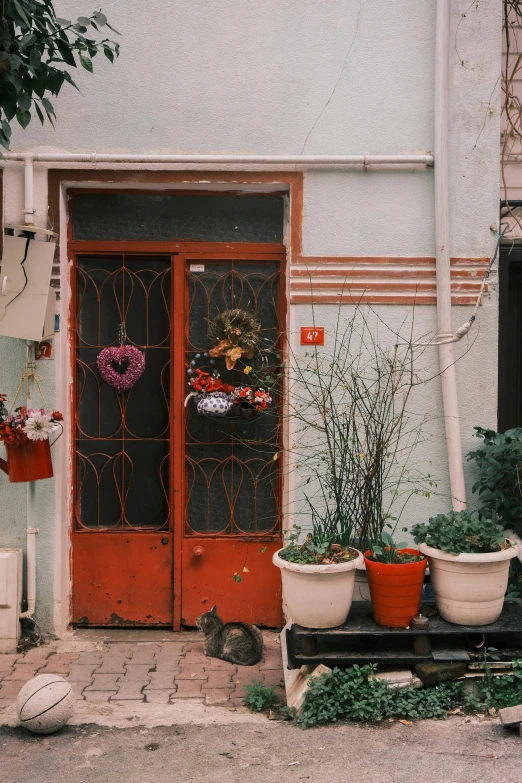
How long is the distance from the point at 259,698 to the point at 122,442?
204cm

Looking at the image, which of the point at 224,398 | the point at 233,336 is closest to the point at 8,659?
the point at 224,398

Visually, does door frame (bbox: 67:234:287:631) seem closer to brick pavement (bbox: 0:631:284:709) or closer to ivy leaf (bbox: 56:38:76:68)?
brick pavement (bbox: 0:631:284:709)

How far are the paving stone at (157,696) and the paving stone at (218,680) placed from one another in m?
0.23

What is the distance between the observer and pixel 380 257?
559cm

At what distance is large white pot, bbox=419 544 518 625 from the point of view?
15.0 feet

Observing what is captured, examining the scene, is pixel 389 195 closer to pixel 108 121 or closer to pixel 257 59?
pixel 257 59

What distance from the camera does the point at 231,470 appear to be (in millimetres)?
5824

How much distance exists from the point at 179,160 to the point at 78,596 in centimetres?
307

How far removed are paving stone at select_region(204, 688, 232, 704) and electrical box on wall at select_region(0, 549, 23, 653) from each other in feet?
4.68

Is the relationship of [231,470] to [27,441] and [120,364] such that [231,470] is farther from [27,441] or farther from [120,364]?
[27,441]

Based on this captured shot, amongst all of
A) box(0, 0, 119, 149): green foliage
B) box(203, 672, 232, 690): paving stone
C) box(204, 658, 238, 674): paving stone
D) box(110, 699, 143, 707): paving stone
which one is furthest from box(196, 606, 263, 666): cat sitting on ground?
box(0, 0, 119, 149): green foliage

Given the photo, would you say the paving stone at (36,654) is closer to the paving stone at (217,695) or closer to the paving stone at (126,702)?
the paving stone at (126,702)

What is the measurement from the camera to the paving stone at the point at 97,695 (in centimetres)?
475

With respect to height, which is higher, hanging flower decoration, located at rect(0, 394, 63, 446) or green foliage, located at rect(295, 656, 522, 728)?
hanging flower decoration, located at rect(0, 394, 63, 446)
